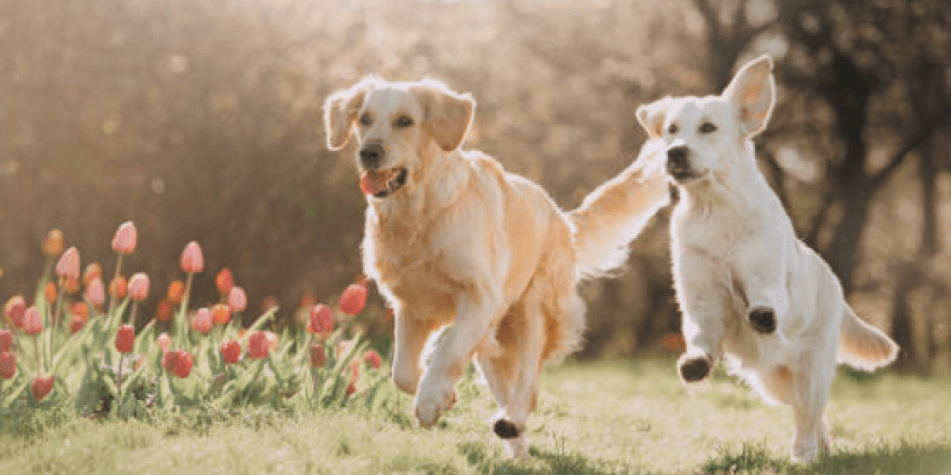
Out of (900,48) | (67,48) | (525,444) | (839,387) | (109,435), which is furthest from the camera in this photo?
(900,48)

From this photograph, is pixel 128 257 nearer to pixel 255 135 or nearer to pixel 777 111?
pixel 255 135

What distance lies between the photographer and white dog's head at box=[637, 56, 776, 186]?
4.84 m

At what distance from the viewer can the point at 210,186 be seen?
1075 centimetres

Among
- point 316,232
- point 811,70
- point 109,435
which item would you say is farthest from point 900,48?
point 109,435

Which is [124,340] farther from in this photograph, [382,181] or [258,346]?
[382,181]

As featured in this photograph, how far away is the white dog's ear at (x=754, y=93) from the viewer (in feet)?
16.6

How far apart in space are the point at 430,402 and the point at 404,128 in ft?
4.10

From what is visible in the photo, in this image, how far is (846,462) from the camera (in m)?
5.28

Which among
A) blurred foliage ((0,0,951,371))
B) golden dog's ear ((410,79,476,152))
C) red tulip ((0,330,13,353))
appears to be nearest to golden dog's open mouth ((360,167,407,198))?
golden dog's ear ((410,79,476,152))

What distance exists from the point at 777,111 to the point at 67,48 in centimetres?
749

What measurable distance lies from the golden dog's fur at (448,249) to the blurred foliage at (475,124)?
5.09 m

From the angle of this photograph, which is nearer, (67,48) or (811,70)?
(67,48)

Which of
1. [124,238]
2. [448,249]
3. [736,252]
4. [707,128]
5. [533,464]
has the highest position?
[707,128]

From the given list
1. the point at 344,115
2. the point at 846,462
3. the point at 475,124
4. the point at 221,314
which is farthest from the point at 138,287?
the point at 475,124
